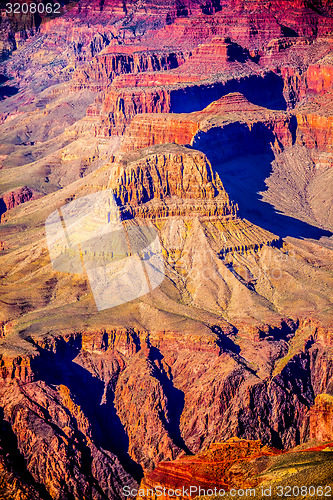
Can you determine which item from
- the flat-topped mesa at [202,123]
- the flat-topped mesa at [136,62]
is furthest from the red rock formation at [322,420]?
the flat-topped mesa at [136,62]

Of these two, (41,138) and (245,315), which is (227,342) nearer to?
(245,315)

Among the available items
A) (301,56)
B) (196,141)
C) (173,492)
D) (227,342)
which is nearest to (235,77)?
(301,56)

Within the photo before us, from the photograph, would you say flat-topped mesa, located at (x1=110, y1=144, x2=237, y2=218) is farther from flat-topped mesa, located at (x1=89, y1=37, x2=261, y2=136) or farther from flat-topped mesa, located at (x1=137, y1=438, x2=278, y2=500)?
flat-topped mesa, located at (x1=89, y1=37, x2=261, y2=136)

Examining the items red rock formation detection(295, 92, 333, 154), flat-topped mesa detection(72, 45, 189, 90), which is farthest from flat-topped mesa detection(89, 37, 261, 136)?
red rock formation detection(295, 92, 333, 154)

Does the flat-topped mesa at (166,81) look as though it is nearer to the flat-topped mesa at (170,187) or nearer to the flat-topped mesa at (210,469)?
the flat-topped mesa at (170,187)

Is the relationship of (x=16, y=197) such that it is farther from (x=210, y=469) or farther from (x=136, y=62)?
(x=210, y=469)

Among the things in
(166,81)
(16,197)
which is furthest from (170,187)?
(166,81)
